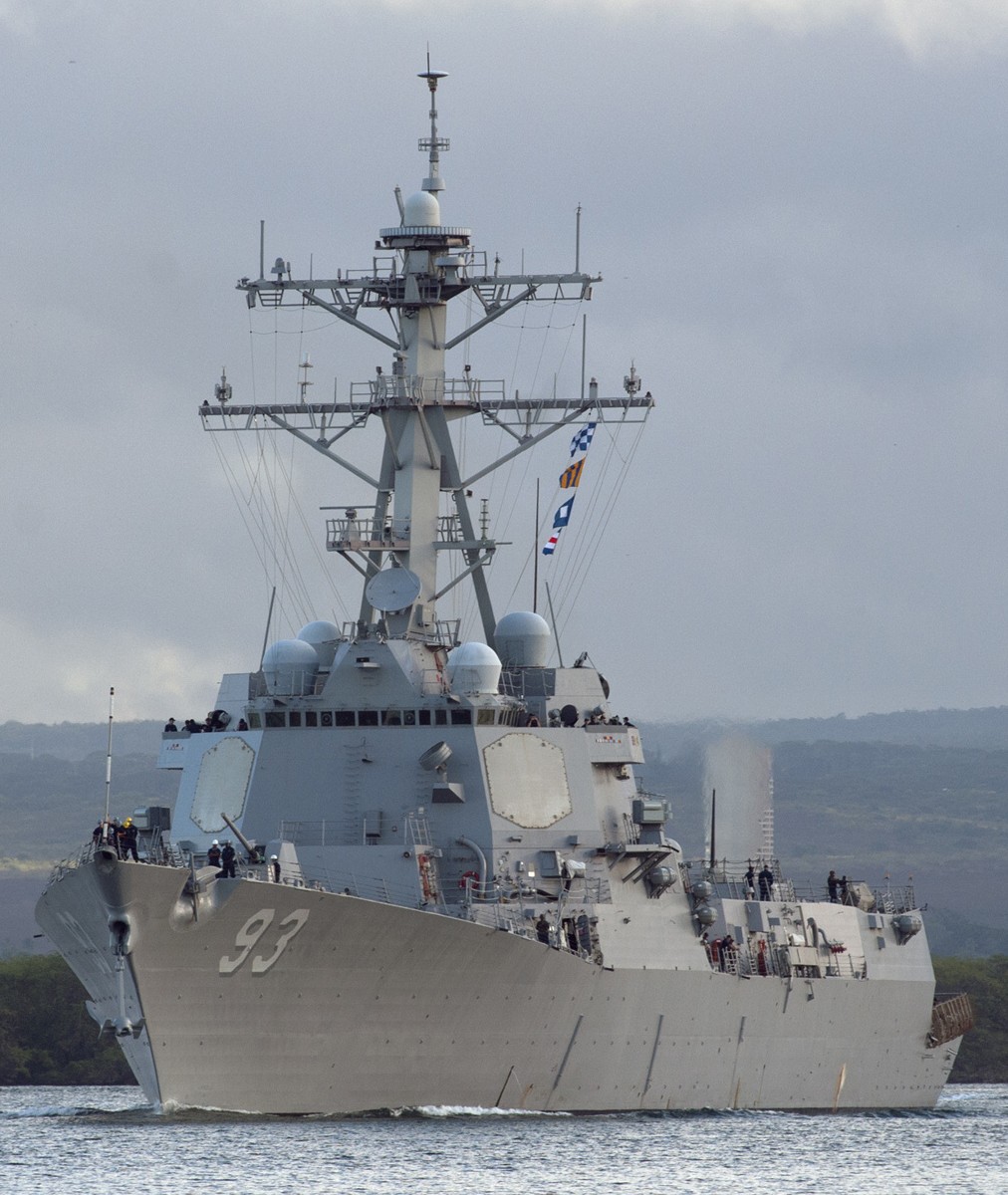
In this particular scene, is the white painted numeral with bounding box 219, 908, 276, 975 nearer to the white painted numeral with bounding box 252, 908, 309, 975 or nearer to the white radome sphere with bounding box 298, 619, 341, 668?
the white painted numeral with bounding box 252, 908, 309, 975

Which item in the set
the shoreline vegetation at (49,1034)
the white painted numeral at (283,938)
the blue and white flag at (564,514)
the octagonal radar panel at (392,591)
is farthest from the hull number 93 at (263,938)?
the shoreline vegetation at (49,1034)

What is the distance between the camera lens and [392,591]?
3425cm

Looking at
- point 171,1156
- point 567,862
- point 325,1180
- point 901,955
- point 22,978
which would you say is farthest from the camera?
point 22,978

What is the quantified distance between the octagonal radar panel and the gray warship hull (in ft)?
15.9

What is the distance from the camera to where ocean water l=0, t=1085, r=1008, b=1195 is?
27.3 meters

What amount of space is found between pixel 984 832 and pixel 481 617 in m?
118

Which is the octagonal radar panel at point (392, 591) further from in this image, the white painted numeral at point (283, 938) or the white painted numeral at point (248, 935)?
the white painted numeral at point (248, 935)

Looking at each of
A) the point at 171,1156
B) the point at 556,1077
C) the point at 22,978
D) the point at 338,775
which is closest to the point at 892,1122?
the point at 556,1077

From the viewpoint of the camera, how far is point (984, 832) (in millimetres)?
151500

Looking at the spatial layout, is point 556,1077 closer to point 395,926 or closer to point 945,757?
point 395,926

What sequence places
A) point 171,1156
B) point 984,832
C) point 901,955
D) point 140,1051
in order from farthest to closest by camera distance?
point 984,832 → point 901,955 → point 140,1051 → point 171,1156

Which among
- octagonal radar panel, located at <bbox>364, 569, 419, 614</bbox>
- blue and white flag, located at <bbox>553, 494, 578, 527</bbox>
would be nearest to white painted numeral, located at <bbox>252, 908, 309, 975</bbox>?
octagonal radar panel, located at <bbox>364, 569, 419, 614</bbox>

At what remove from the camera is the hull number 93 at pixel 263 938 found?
29406 mm

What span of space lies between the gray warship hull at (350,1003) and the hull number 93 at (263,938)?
0.08ft
